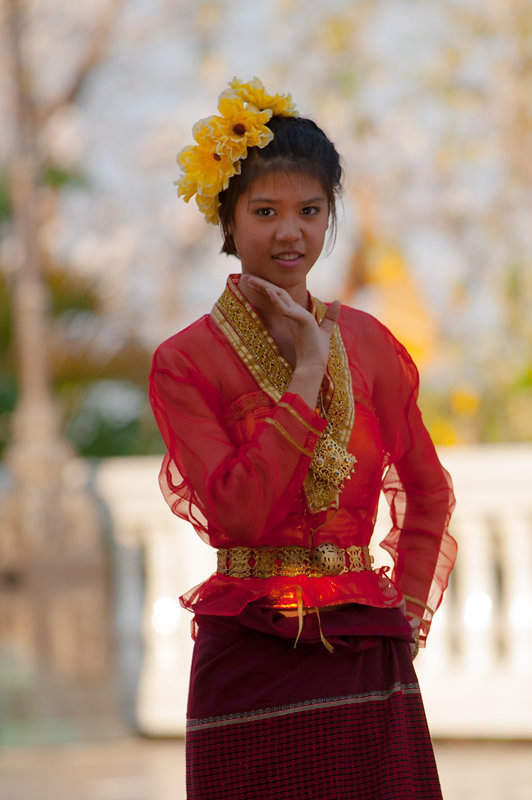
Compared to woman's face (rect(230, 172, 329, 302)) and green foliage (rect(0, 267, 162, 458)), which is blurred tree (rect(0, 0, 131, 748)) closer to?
green foliage (rect(0, 267, 162, 458))

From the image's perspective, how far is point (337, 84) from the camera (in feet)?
46.9

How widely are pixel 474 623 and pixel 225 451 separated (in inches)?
163

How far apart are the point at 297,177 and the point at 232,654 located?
0.80 m

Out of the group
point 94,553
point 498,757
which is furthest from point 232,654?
point 94,553

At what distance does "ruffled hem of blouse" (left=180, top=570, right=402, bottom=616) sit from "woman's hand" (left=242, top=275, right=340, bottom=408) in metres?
0.31

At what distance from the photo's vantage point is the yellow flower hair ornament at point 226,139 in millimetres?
2373

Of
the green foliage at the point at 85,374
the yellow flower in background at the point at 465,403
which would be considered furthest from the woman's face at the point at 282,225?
the green foliage at the point at 85,374

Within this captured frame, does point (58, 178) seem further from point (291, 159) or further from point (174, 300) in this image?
point (291, 159)

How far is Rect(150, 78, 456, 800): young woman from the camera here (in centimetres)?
225

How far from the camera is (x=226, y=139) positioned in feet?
7.79

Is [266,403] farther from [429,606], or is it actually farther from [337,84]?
[337,84]

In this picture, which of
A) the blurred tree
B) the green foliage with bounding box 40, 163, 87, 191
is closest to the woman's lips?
the blurred tree

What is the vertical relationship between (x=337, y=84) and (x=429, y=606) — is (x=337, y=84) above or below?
above

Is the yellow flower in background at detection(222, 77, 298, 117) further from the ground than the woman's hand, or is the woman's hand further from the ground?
the yellow flower in background at detection(222, 77, 298, 117)
